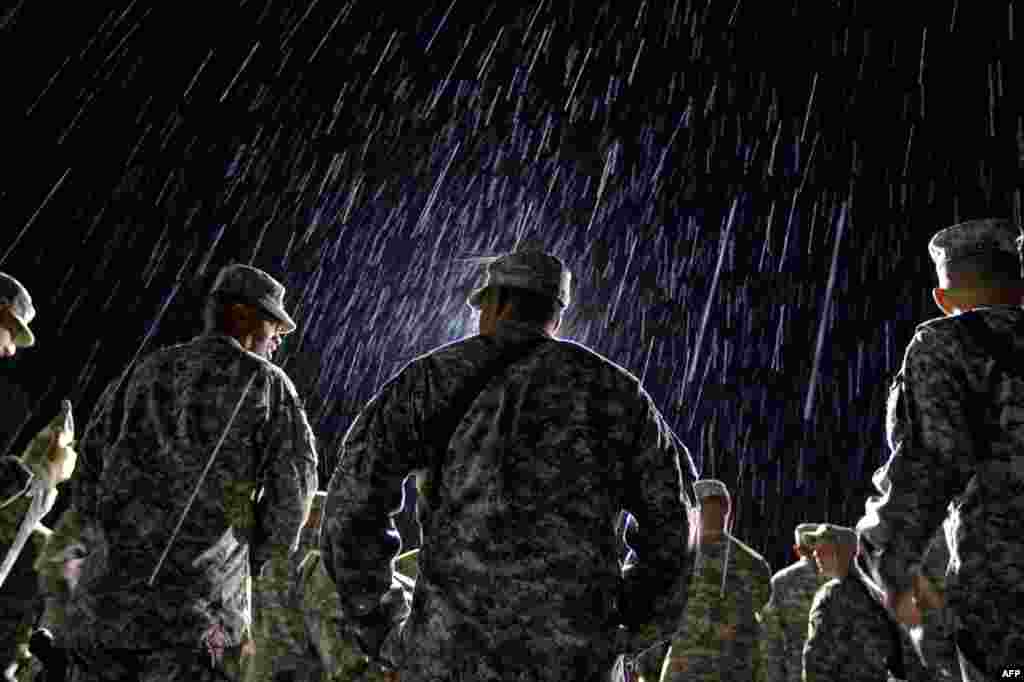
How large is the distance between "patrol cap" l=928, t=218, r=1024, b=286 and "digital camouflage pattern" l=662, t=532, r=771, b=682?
4.78 m

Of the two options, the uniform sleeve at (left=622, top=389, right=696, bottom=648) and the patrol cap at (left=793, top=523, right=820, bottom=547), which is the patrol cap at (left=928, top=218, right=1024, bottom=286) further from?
the patrol cap at (left=793, top=523, right=820, bottom=547)

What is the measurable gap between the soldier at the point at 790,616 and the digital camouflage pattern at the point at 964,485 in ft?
16.4

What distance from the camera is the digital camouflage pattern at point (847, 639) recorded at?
5.55 m

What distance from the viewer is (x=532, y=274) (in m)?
2.89

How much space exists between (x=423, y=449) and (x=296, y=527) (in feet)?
3.39

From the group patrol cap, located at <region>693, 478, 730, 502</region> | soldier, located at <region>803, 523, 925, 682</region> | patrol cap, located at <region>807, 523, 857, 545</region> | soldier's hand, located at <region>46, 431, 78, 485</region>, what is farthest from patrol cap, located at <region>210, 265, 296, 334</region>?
patrol cap, located at <region>693, 478, 730, 502</region>

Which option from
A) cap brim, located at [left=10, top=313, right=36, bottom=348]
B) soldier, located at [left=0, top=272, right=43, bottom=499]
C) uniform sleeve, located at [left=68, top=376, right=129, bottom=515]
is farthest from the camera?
cap brim, located at [left=10, top=313, right=36, bottom=348]

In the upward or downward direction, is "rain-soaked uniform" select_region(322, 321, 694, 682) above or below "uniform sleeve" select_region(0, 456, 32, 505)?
above

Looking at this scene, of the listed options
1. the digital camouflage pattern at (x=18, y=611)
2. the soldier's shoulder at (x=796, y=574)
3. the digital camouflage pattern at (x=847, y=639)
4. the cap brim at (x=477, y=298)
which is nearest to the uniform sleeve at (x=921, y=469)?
the cap brim at (x=477, y=298)

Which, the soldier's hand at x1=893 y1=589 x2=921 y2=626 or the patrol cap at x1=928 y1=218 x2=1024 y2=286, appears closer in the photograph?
the soldier's hand at x1=893 y1=589 x2=921 y2=626

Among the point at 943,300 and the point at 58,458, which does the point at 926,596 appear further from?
the point at 58,458

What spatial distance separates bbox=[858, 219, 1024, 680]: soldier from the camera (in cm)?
247

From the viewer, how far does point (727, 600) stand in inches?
283

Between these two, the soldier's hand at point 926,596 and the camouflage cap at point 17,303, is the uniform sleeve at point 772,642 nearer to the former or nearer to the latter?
the soldier's hand at point 926,596
